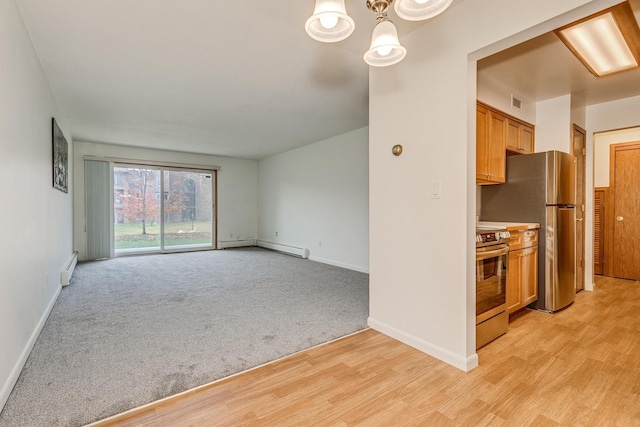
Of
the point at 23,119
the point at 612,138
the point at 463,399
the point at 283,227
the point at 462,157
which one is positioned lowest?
the point at 463,399

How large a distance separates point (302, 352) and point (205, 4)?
2.54 meters

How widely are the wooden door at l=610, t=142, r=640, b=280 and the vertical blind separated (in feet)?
29.7

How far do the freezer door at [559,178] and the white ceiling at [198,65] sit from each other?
201 cm

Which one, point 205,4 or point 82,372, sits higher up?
point 205,4

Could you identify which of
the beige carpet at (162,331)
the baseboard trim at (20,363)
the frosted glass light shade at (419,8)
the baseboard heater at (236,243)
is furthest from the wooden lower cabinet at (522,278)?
the baseboard heater at (236,243)

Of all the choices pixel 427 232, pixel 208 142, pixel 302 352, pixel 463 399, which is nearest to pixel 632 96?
pixel 427 232

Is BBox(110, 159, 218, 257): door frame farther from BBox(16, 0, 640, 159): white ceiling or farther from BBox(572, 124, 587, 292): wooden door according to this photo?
BBox(572, 124, 587, 292): wooden door

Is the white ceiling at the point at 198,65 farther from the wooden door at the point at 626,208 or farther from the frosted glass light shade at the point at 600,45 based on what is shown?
the wooden door at the point at 626,208

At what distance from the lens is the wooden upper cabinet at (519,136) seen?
3.42m

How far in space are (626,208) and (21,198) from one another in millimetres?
7163

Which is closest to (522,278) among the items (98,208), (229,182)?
(229,182)

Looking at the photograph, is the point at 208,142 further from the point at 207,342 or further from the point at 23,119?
A: the point at 207,342

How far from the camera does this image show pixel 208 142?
6.09 m

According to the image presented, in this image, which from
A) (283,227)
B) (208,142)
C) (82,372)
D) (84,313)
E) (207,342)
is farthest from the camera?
(283,227)
